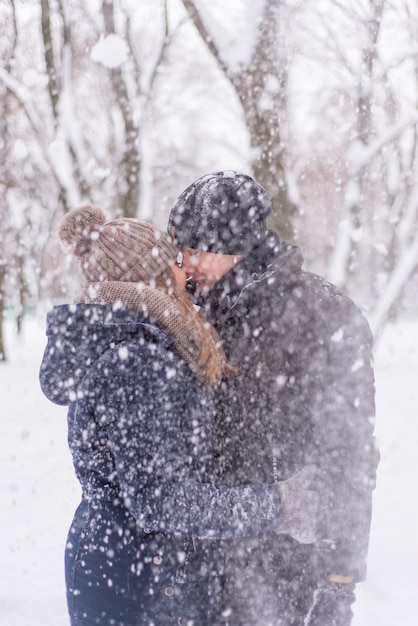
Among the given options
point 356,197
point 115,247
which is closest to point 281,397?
point 115,247

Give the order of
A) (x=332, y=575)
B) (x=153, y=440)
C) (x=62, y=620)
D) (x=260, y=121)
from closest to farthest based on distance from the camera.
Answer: (x=153, y=440) → (x=332, y=575) → (x=62, y=620) → (x=260, y=121)

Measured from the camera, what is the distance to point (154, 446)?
60.7 inches

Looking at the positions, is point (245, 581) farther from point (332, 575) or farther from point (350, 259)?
point (350, 259)

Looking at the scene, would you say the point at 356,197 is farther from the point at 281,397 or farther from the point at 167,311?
the point at 167,311

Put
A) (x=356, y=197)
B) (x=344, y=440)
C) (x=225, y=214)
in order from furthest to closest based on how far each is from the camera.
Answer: (x=356, y=197) < (x=225, y=214) < (x=344, y=440)

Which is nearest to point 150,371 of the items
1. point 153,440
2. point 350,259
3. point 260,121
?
point 153,440

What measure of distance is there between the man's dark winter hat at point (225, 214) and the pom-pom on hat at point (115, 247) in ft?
0.92

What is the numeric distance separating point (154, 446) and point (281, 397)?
598mm

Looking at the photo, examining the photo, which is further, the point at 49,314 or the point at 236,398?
the point at 236,398

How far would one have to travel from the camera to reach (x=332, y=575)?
1.94 meters

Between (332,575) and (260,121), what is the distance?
15.7 ft

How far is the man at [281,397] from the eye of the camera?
192 centimetres

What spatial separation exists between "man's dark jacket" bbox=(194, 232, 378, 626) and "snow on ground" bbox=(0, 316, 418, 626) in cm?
195

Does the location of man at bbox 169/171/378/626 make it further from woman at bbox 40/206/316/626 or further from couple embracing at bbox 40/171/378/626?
woman at bbox 40/206/316/626
